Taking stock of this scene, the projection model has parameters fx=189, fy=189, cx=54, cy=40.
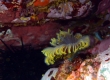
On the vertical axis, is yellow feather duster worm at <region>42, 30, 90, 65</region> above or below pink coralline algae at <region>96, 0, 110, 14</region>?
below

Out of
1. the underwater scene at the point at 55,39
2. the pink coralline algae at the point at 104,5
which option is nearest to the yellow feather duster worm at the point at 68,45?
the underwater scene at the point at 55,39

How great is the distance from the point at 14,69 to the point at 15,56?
19cm

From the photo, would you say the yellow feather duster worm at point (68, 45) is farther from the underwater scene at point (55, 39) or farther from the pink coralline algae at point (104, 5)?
the pink coralline algae at point (104, 5)

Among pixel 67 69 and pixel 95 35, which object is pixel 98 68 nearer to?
pixel 67 69

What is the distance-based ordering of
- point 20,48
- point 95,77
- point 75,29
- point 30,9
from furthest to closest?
1. point 20,48
2. point 75,29
3. point 30,9
4. point 95,77

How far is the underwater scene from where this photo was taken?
77.0 inches

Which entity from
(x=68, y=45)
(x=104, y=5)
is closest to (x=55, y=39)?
(x=68, y=45)

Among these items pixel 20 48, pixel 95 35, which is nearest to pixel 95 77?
pixel 95 35

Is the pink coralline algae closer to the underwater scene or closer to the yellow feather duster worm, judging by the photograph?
the underwater scene

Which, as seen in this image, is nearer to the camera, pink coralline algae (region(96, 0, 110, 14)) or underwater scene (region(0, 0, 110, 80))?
underwater scene (region(0, 0, 110, 80))

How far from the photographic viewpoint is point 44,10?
97.5 inches

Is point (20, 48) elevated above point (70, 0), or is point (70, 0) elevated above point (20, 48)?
point (70, 0)

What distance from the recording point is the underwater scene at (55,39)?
196cm

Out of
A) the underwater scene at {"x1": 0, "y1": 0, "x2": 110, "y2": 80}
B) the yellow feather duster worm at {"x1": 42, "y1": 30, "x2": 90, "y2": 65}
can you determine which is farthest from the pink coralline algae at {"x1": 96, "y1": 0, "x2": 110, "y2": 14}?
the yellow feather duster worm at {"x1": 42, "y1": 30, "x2": 90, "y2": 65}
